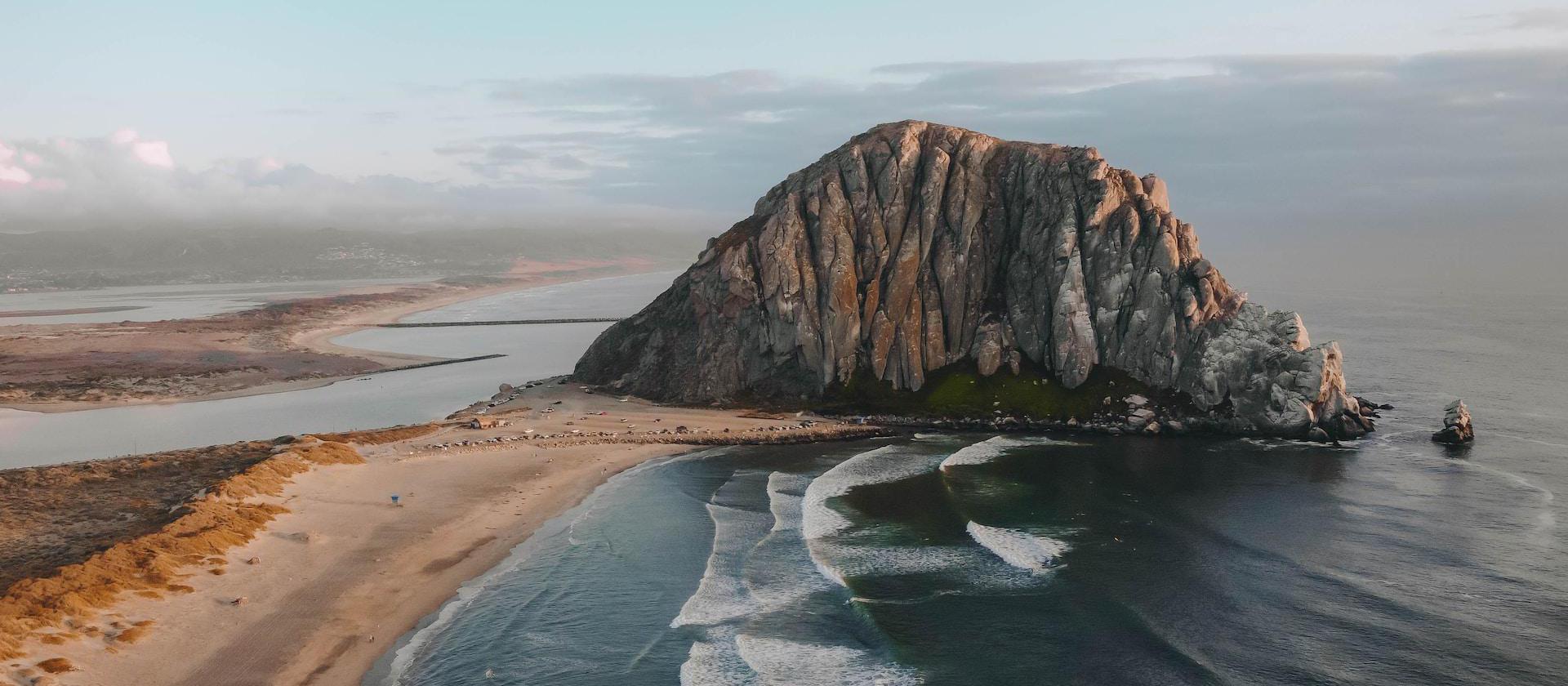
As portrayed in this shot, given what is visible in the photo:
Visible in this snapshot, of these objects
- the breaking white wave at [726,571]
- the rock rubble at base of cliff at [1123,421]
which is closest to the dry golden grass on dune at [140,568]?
the breaking white wave at [726,571]

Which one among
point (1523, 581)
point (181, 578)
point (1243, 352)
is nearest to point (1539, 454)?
point (1243, 352)

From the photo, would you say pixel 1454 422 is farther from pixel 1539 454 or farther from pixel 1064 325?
pixel 1064 325

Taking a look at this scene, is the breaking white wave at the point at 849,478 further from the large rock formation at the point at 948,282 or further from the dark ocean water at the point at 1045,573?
the large rock formation at the point at 948,282

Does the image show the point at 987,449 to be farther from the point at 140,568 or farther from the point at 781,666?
the point at 140,568

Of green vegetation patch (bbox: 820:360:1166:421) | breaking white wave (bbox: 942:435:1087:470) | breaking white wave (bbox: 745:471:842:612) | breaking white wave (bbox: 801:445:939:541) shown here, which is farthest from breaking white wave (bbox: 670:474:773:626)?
green vegetation patch (bbox: 820:360:1166:421)

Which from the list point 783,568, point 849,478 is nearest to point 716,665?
point 783,568

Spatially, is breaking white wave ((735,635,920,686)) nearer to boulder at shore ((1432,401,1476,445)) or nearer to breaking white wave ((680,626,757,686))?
breaking white wave ((680,626,757,686))

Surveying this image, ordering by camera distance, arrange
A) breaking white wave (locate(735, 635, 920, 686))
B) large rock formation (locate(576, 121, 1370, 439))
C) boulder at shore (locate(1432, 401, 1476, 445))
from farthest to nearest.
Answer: large rock formation (locate(576, 121, 1370, 439)) < boulder at shore (locate(1432, 401, 1476, 445)) < breaking white wave (locate(735, 635, 920, 686))
